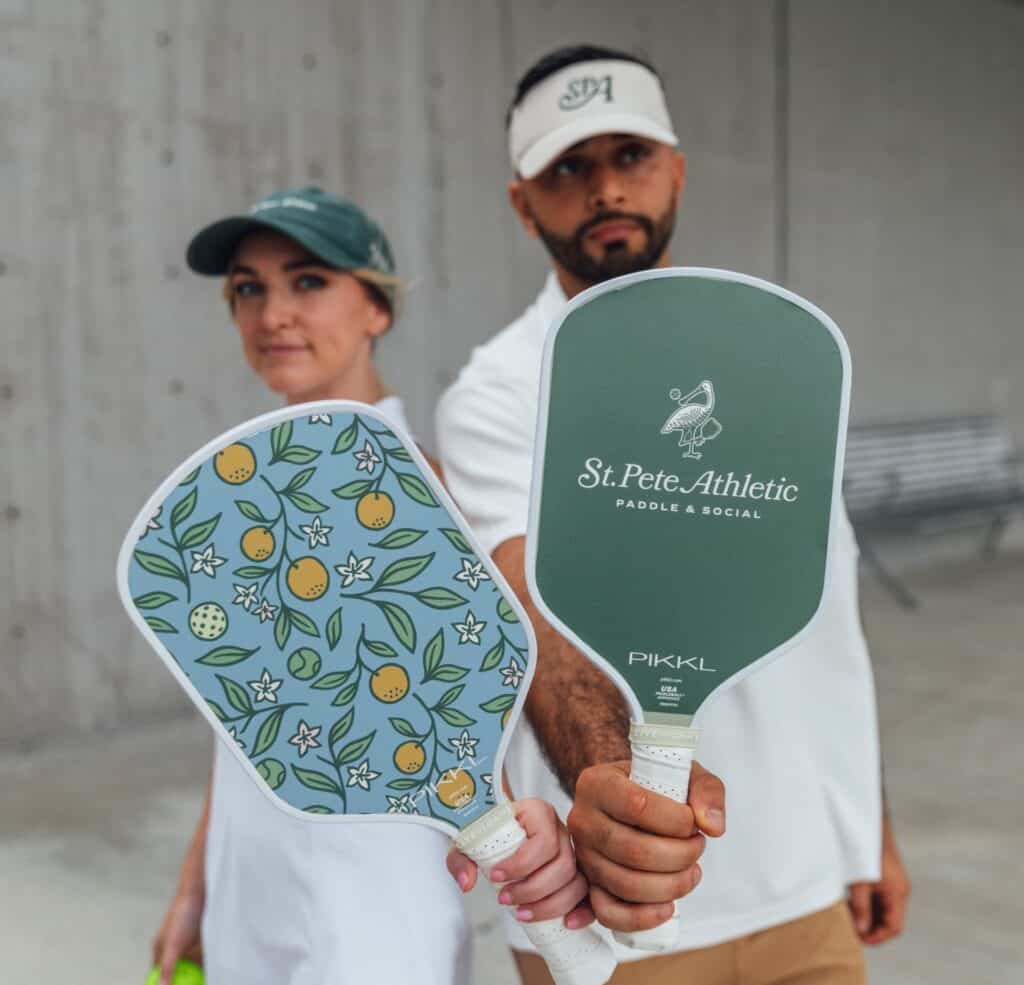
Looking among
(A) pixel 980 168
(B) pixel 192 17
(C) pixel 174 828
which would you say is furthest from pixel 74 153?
(A) pixel 980 168

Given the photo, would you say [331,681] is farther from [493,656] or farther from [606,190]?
[606,190]

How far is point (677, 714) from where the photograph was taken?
0.86 meters

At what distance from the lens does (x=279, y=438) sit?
0.80m

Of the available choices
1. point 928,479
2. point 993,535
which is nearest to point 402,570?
point 928,479

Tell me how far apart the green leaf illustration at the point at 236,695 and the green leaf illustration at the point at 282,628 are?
0.13 feet

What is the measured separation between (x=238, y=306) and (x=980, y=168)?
7110 mm

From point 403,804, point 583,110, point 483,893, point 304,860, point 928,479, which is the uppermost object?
point 583,110

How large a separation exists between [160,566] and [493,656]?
0.79ft

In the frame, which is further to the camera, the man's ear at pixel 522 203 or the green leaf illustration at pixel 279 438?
the man's ear at pixel 522 203

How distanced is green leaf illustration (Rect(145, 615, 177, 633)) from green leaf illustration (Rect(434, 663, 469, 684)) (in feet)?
0.61

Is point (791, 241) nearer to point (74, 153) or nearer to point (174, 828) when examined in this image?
point (74, 153)

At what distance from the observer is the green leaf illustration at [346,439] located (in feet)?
2.68

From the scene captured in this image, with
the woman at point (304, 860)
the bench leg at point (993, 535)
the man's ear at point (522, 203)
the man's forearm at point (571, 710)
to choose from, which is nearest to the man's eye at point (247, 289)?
the woman at point (304, 860)

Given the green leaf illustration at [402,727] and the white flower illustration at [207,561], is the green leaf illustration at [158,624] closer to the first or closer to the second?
the white flower illustration at [207,561]
